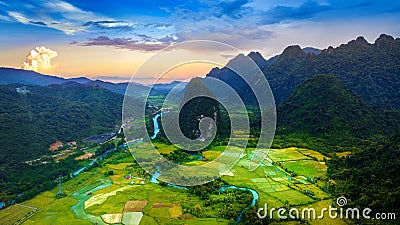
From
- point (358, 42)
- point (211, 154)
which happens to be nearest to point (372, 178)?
point (211, 154)

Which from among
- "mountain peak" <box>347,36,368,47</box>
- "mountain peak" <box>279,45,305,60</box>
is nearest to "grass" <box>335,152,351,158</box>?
"mountain peak" <box>347,36,368,47</box>

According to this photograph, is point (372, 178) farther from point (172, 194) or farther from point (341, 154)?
point (172, 194)

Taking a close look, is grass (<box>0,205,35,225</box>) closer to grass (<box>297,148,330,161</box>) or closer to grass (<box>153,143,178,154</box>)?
grass (<box>153,143,178,154</box>)

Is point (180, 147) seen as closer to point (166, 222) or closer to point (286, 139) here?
point (286, 139)

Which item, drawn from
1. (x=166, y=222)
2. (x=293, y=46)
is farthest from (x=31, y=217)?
(x=293, y=46)

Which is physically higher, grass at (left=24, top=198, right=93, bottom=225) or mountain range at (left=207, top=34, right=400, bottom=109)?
mountain range at (left=207, top=34, right=400, bottom=109)

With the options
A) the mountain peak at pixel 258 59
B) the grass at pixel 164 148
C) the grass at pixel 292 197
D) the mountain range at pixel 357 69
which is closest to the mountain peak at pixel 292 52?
the mountain range at pixel 357 69

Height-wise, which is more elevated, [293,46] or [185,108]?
[293,46]

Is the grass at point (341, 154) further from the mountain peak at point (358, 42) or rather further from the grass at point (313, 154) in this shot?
the mountain peak at point (358, 42)
